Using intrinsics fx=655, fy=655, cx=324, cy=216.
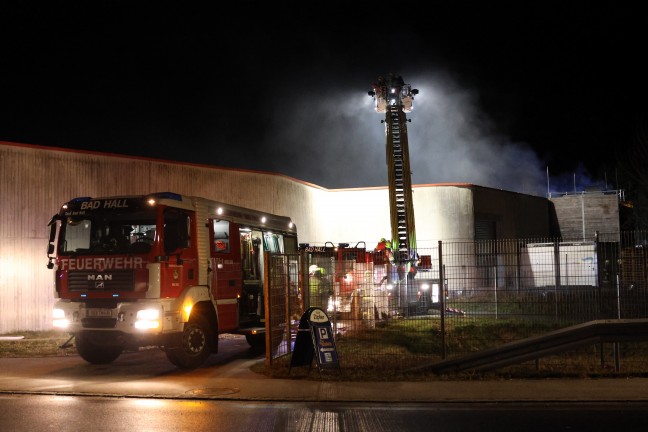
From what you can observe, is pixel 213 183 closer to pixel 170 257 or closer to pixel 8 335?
pixel 8 335

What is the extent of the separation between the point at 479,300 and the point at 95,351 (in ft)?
25.7

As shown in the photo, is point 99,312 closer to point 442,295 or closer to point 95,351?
point 95,351

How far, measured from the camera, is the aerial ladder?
29.3 m

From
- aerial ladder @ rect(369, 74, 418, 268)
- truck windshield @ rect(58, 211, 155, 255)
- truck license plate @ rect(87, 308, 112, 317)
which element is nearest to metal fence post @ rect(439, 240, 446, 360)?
truck windshield @ rect(58, 211, 155, 255)

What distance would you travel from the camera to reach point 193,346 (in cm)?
1291

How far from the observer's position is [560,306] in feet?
40.3

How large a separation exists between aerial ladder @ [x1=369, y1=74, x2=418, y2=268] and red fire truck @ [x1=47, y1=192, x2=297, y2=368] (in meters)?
16.3

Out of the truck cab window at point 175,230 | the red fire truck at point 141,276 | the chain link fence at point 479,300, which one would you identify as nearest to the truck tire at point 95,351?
the red fire truck at point 141,276

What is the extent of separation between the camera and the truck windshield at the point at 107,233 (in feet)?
40.4

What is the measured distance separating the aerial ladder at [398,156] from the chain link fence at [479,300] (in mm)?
14944

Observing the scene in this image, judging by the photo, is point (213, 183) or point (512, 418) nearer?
point (512, 418)

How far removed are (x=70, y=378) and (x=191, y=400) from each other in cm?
324

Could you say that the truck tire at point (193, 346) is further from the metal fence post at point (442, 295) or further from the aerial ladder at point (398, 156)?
the aerial ladder at point (398, 156)

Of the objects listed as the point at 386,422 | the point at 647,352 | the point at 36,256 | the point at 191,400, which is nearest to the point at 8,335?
the point at 36,256
